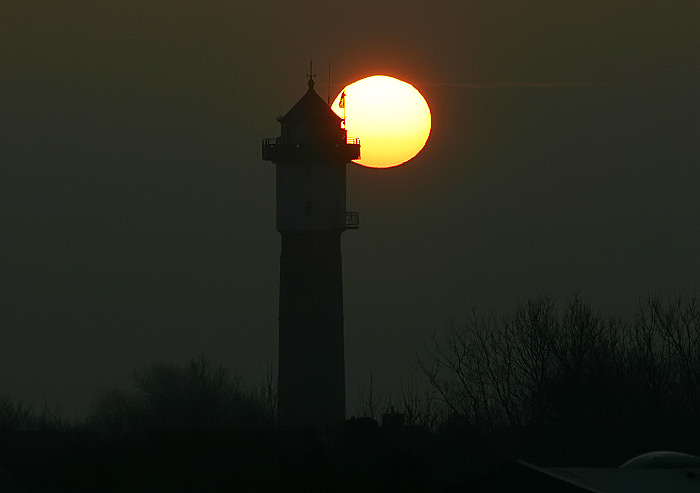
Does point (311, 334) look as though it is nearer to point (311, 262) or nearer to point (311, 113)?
point (311, 262)

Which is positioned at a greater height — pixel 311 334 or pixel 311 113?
pixel 311 113

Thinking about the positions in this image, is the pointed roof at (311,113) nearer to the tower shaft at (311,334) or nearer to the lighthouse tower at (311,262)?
the lighthouse tower at (311,262)

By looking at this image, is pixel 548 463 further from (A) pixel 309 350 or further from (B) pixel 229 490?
(A) pixel 309 350

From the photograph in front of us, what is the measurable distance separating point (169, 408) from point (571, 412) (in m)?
35.2

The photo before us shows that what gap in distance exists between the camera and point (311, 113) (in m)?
63.4

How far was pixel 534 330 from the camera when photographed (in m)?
49.8

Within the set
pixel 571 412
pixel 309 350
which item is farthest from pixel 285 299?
pixel 571 412

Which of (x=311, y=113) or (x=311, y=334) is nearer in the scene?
(x=311, y=334)

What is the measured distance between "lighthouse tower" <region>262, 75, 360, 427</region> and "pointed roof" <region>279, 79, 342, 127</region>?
4cm

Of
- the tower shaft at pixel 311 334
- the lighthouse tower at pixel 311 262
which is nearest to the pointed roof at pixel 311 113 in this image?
the lighthouse tower at pixel 311 262

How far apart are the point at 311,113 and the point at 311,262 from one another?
272 inches

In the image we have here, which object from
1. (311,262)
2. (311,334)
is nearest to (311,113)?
(311,262)

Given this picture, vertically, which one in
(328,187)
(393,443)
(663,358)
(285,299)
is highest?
(328,187)

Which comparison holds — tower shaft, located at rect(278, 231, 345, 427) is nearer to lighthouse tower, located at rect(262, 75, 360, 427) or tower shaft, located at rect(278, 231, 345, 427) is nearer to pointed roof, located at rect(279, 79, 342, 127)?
lighthouse tower, located at rect(262, 75, 360, 427)
